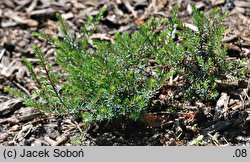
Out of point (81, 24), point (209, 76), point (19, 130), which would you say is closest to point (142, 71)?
point (209, 76)

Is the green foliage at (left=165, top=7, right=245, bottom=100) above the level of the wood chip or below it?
above

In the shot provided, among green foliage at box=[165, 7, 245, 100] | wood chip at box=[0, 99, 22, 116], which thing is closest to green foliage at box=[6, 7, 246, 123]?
green foliage at box=[165, 7, 245, 100]

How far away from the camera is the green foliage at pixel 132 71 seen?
102 inches

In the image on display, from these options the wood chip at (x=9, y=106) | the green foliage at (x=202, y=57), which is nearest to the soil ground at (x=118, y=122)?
the wood chip at (x=9, y=106)

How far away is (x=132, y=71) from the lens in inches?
102

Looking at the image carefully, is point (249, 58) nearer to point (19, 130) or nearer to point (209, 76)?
point (209, 76)

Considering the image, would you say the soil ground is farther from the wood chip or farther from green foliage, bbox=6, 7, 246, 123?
green foliage, bbox=6, 7, 246, 123

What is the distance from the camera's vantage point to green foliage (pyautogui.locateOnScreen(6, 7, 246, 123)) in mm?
2580

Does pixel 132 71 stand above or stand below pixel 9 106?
above

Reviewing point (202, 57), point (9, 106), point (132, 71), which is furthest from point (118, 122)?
point (9, 106)

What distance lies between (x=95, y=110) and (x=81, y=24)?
57.8 inches

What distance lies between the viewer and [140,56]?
2.72m

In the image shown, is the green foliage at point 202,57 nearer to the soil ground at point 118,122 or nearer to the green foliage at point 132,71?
the green foliage at point 132,71

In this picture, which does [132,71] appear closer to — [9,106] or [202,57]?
[202,57]
